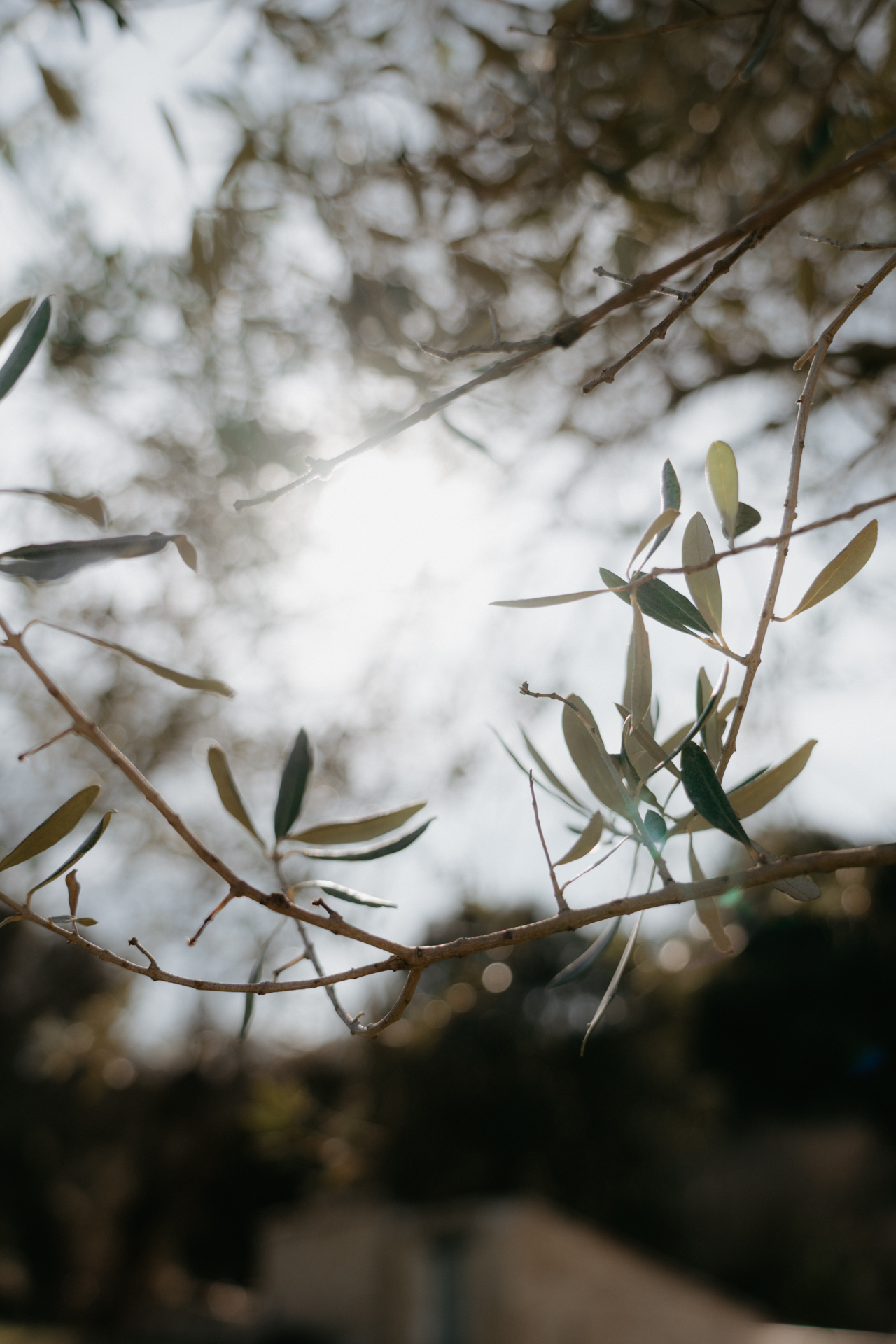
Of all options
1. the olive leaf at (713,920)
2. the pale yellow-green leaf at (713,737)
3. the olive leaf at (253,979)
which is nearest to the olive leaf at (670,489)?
the pale yellow-green leaf at (713,737)

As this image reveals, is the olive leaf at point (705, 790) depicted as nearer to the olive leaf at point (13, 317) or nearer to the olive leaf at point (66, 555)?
the olive leaf at point (66, 555)

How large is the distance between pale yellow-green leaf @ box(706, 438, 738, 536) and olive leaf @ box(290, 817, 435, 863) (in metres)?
0.26

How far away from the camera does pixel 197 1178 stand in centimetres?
701

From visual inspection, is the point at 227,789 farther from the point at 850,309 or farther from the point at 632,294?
the point at 850,309

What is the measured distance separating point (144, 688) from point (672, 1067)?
533 centimetres

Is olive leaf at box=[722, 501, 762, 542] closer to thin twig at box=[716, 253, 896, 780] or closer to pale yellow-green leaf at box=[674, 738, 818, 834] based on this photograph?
thin twig at box=[716, 253, 896, 780]

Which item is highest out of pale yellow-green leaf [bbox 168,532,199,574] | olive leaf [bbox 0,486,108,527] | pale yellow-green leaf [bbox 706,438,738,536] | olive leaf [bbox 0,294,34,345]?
olive leaf [bbox 0,294,34,345]

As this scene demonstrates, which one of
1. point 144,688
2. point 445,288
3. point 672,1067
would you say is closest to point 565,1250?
point 672,1067

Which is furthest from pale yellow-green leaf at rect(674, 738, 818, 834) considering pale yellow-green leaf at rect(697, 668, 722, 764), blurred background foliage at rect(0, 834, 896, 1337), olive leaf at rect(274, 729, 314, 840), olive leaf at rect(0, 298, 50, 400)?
blurred background foliage at rect(0, 834, 896, 1337)

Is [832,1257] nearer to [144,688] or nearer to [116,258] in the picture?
[144,688]

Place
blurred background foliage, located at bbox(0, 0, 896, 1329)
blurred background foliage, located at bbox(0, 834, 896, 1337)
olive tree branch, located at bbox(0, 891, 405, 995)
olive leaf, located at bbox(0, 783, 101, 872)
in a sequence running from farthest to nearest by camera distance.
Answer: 1. blurred background foliage, located at bbox(0, 834, 896, 1337)
2. blurred background foliage, located at bbox(0, 0, 896, 1329)
3. olive leaf, located at bbox(0, 783, 101, 872)
4. olive tree branch, located at bbox(0, 891, 405, 995)

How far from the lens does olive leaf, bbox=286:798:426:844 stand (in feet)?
1.77

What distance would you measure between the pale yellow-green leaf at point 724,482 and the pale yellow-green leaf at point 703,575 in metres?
0.01

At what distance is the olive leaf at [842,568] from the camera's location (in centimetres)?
52
